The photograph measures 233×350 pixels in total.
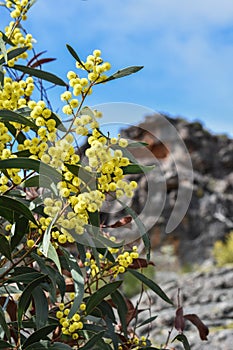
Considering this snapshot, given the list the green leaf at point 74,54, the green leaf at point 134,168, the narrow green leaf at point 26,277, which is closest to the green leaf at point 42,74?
the green leaf at point 74,54

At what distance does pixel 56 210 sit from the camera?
0.95m

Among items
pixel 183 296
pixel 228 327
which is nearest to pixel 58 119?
pixel 228 327

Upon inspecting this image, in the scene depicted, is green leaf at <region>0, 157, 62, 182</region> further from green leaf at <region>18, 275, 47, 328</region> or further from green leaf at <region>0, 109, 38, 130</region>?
green leaf at <region>18, 275, 47, 328</region>

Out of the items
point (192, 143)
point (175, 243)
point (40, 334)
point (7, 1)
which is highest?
point (192, 143)

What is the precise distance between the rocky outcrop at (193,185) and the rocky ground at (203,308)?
14.6 ft

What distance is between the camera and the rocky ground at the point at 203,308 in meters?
3.13

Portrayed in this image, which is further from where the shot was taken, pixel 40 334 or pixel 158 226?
pixel 158 226

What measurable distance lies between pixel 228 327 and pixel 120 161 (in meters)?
2.77

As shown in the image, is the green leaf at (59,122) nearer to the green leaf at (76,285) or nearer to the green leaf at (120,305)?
the green leaf at (76,285)

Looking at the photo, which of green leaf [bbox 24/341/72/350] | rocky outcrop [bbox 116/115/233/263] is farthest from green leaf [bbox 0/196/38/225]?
rocky outcrop [bbox 116/115/233/263]

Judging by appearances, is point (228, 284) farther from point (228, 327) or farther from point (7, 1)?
point (7, 1)

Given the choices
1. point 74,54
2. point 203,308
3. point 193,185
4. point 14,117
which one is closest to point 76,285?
point 14,117

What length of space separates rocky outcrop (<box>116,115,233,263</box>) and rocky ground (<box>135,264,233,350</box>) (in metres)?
4.45

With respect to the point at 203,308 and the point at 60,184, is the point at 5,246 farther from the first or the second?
the point at 203,308
